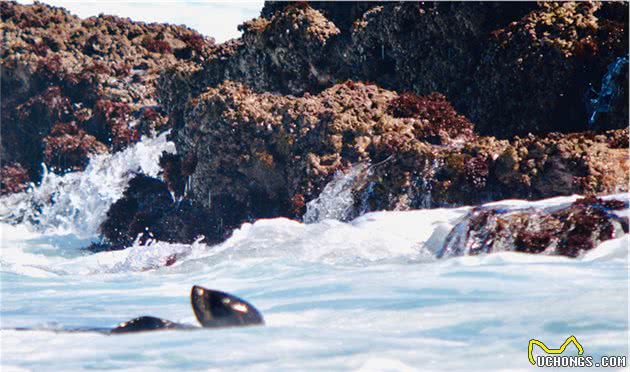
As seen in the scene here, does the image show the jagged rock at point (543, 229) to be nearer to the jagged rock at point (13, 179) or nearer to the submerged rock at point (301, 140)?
the submerged rock at point (301, 140)

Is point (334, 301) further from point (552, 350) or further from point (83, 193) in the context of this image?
point (83, 193)

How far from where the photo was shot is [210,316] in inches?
298

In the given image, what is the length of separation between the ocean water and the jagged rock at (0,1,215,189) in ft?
29.0

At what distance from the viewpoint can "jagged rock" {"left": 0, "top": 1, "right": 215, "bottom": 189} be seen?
74.3 ft

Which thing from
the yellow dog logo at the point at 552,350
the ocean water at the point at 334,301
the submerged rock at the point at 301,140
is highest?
the submerged rock at the point at 301,140

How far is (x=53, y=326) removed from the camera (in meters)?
8.20

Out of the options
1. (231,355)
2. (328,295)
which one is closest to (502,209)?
(328,295)

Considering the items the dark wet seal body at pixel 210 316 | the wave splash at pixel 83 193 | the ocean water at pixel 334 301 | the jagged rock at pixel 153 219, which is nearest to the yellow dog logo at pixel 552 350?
the ocean water at pixel 334 301

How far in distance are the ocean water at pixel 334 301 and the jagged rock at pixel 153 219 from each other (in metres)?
1.99

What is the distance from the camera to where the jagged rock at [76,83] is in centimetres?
2264

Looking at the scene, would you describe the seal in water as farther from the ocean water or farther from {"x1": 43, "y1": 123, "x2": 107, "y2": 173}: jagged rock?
{"x1": 43, "y1": 123, "x2": 107, "y2": 173}: jagged rock

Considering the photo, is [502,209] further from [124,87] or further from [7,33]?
[7,33]

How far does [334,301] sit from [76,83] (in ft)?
55.3

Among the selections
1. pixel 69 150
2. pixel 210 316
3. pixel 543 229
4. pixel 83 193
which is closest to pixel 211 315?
pixel 210 316
